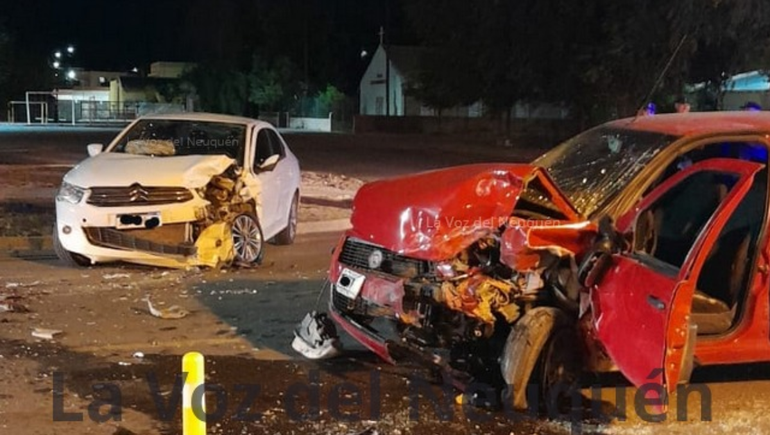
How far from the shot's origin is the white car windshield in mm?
10484

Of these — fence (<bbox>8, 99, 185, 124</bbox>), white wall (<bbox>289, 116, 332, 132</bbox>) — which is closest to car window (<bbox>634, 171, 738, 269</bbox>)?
white wall (<bbox>289, 116, 332, 132</bbox>)

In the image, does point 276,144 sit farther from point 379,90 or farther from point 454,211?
point 379,90

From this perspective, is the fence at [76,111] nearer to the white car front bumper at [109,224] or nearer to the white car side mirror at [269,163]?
the white car side mirror at [269,163]

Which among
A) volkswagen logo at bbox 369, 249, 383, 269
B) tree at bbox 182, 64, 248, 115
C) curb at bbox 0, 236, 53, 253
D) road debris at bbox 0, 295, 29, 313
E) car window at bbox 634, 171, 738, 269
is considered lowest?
road debris at bbox 0, 295, 29, 313

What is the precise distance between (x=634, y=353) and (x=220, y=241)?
5660 millimetres

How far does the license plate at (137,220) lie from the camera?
9.25 meters

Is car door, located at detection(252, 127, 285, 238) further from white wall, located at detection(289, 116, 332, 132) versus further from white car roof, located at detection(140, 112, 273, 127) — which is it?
white wall, located at detection(289, 116, 332, 132)

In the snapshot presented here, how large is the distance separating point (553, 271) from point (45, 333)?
417cm

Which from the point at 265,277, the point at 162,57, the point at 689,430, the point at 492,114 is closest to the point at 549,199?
the point at 689,430

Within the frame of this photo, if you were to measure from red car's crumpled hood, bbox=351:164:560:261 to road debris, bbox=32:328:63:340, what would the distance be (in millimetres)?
3150

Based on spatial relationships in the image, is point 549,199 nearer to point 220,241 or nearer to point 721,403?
point 721,403

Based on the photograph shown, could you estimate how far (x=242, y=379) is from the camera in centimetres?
616

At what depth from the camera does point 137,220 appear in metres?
9.28

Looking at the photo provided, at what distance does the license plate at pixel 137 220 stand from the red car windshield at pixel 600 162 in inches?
170
